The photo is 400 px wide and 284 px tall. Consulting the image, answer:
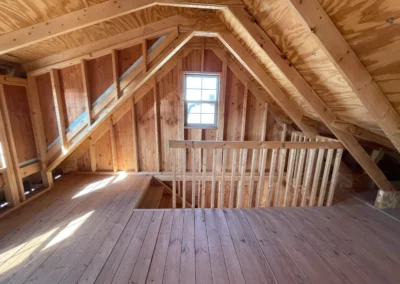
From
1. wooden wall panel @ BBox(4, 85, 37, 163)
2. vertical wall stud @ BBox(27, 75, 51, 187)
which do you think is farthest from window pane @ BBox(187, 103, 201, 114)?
wooden wall panel @ BBox(4, 85, 37, 163)

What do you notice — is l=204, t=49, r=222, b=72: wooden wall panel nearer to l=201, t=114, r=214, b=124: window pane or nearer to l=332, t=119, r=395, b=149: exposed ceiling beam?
l=201, t=114, r=214, b=124: window pane

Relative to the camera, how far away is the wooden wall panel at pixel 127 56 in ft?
9.37

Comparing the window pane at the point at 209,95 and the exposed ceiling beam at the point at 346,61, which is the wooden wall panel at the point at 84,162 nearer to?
the window pane at the point at 209,95

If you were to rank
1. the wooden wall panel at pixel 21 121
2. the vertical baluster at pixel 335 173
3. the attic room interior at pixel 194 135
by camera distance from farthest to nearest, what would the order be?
the vertical baluster at pixel 335 173 < the wooden wall panel at pixel 21 121 < the attic room interior at pixel 194 135

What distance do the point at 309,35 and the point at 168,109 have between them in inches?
98.7

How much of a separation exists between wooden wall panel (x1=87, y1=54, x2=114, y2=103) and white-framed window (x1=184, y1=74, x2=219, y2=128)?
138cm

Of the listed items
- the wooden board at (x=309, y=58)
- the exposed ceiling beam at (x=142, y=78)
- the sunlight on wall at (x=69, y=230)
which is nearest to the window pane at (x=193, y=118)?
the exposed ceiling beam at (x=142, y=78)

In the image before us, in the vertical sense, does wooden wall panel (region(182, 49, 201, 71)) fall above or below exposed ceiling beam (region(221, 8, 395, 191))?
above

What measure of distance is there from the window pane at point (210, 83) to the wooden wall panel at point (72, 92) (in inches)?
87.9

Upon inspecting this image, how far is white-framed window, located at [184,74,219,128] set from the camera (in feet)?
10.9

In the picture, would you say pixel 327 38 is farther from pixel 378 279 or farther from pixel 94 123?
pixel 94 123

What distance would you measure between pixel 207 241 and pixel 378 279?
149 cm

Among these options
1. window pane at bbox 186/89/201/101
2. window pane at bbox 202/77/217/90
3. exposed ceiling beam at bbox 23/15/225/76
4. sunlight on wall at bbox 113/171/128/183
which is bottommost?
sunlight on wall at bbox 113/171/128/183

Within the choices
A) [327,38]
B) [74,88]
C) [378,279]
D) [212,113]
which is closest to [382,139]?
[378,279]
